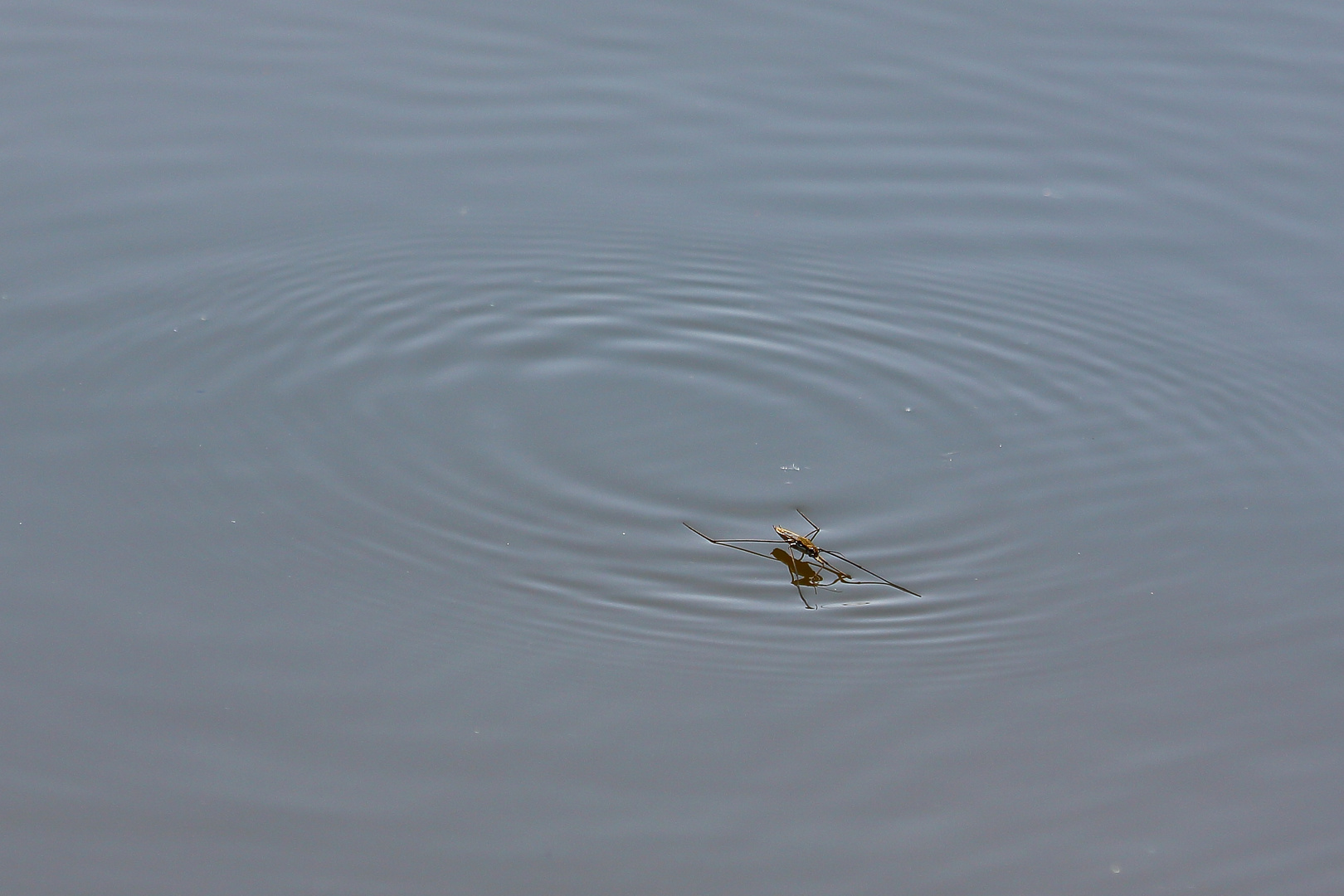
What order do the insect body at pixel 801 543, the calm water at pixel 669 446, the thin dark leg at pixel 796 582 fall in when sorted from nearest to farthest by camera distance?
the calm water at pixel 669 446 → the thin dark leg at pixel 796 582 → the insect body at pixel 801 543

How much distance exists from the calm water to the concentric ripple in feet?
0.07

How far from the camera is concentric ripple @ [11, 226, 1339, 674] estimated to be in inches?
183

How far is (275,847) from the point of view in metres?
3.82

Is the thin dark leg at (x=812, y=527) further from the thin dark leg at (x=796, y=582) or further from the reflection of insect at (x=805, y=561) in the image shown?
the thin dark leg at (x=796, y=582)

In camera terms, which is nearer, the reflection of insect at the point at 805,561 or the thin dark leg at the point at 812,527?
the reflection of insect at the point at 805,561

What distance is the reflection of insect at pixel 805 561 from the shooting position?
469 cm

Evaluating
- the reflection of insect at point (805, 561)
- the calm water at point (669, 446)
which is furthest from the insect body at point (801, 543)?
the calm water at point (669, 446)

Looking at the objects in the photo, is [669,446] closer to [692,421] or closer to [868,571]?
[692,421]

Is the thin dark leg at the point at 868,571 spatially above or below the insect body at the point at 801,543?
below

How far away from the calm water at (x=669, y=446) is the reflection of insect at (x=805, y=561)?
0.05 meters

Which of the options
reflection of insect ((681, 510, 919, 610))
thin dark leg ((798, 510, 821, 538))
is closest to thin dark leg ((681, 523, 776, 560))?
reflection of insect ((681, 510, 919, 610))

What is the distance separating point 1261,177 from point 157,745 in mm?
5207

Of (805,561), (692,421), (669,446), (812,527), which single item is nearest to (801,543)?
(805,561)

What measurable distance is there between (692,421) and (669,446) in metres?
0.19
